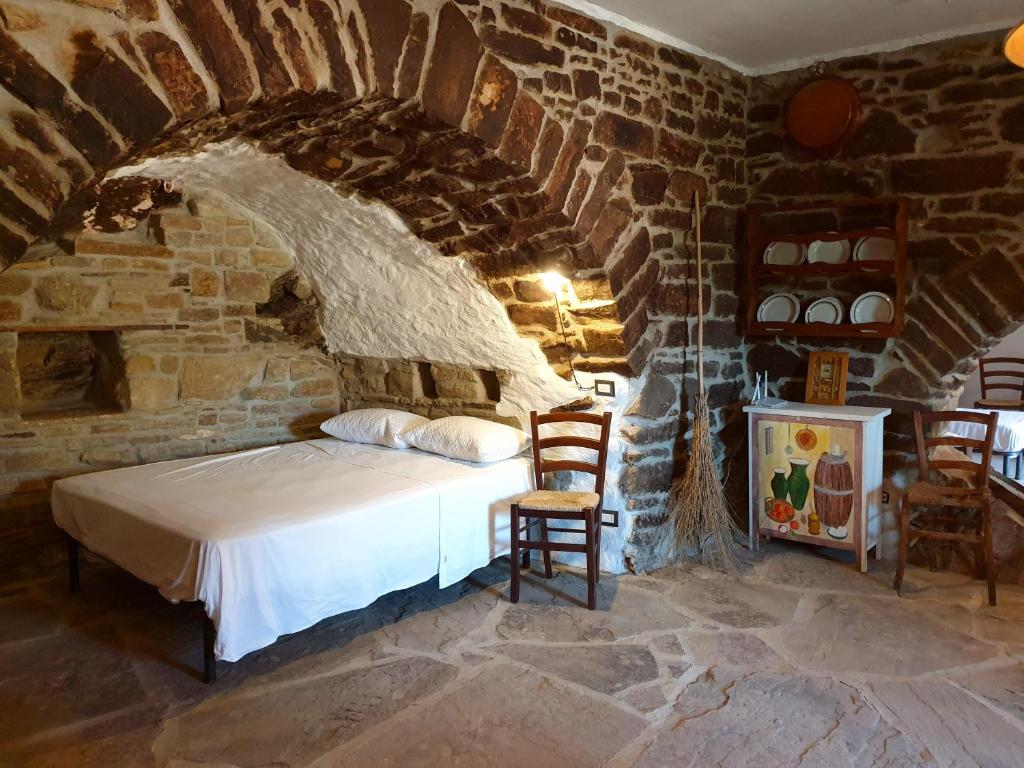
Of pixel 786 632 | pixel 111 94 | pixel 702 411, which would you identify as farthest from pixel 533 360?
pixel 111 94

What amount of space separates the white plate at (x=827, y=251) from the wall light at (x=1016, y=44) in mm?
1770

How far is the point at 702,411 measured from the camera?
144 inches

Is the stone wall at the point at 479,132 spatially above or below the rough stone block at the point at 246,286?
above

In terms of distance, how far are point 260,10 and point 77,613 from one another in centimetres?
255

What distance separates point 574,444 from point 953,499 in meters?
1.61

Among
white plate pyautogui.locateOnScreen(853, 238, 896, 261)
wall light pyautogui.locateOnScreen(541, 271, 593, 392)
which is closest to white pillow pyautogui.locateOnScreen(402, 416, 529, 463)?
wall light pyautogui.locateOnScreen(541, 271, 593, 392)

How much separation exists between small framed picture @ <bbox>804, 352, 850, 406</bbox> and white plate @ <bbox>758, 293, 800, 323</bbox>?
0.23 metres

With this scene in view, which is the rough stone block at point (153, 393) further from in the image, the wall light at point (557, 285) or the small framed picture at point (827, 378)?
the small framed picture at point (827, 378)

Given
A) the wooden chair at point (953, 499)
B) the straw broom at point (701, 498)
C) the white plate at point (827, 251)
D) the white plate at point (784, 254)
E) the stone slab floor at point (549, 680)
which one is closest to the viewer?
the stone slab floor at point (549, 680)

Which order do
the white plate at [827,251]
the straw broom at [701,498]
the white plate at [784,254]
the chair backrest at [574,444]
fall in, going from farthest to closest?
the white plate at [784,254], the white plate at [827,251], the straw broom at [701,498], the chair backrest at [574,444]

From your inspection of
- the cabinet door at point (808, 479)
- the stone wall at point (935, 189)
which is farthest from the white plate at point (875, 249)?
the cabinet door at point (808, 479)

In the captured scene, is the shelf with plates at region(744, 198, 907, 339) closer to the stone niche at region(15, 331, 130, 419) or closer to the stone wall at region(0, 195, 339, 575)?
the stone wall at region(0, 195, 339, 575)

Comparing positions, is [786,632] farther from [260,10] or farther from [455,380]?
[260,10]

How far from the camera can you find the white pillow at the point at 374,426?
3893mm
